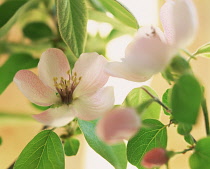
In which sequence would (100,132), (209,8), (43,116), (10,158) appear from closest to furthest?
(100,132) → (43,116) → (10,158) → (209,8)

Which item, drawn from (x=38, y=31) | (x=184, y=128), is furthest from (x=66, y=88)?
(x=38, y=31)

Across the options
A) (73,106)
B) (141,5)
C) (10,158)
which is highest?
(73,106)

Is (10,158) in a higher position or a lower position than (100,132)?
lower

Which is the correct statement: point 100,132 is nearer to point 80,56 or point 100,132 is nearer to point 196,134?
point 80,56

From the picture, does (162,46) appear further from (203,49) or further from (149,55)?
(203,49)

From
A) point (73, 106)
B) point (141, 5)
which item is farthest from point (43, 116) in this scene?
point (141, 5)

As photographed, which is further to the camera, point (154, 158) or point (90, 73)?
point (90, 73)
